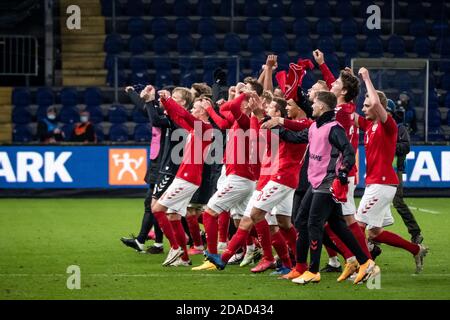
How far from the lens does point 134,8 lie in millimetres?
25375

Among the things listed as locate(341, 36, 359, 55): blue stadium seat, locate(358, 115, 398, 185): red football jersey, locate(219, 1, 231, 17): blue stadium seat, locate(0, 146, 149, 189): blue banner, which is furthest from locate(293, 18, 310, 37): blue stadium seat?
locate(358, 115, 398, 185): red football jersey

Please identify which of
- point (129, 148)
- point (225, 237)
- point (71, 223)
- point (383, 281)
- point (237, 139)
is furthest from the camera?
point (129, 148)

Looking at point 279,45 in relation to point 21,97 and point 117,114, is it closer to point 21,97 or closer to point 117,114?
point 117,114

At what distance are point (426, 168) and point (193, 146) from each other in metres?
9.64

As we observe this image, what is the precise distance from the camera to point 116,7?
84.4ft

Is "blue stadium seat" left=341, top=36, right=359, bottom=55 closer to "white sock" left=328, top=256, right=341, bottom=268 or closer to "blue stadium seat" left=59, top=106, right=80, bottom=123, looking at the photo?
"blue stadium seat" left=59, top=106, right=80, bottom=123

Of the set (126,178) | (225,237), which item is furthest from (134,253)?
(126,178)

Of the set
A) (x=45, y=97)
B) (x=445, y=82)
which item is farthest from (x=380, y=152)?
(x=45, y=97)

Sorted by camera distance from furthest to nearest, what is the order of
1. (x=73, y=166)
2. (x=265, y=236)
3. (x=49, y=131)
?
(x=49, y=131) → (x=73, y=166) → (x=265, y=236)

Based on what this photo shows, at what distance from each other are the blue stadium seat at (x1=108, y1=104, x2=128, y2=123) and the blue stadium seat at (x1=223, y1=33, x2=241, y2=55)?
3.12 m

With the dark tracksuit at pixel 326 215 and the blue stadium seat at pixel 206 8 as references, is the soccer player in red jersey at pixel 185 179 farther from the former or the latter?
the blue stadium seat at pixel 206 8

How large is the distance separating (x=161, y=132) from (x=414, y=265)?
11.4 ft

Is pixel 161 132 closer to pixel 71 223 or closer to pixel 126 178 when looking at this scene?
pixel 71 223

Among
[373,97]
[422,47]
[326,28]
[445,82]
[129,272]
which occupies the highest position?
[326,28]
